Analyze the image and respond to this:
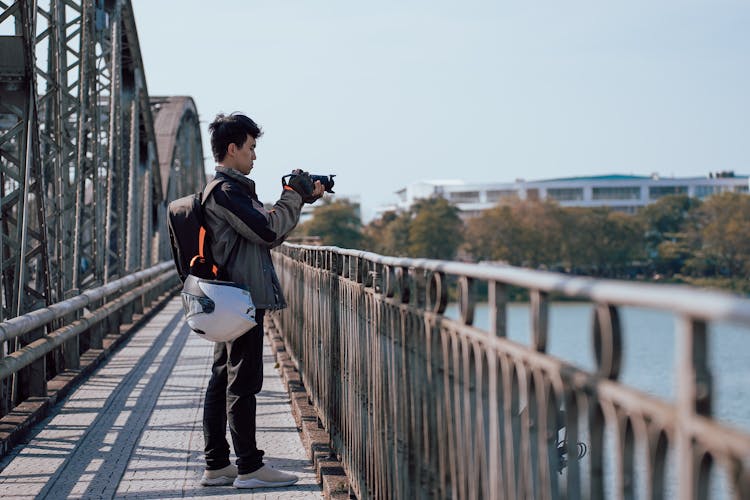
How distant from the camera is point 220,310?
529 cm

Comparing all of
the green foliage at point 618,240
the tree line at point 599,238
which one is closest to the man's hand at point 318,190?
the tree line at point 599,238

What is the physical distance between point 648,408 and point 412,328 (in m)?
2.03

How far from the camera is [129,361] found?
12070 millimetres

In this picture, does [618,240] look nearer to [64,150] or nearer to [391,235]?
[391,235]

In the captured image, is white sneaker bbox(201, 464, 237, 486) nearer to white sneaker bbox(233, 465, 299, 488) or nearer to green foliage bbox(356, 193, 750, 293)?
white sneaker bbox(233, 465, 299, 488)

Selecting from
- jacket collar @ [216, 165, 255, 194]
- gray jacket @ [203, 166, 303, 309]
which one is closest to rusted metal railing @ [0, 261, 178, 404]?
gray jacket @ [203, 166, 303, 309]

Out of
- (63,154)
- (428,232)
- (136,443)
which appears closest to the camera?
(136,443)

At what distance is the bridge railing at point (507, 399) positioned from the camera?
1.58 meters

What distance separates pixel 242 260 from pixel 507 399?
311 centimetres

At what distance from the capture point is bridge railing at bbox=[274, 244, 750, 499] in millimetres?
1583

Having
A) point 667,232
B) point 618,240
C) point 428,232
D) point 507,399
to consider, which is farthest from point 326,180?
point 667,232

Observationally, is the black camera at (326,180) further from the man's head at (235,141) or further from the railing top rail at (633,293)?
the railing top rail at (633,293)

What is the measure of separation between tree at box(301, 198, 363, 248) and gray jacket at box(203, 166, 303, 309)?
142m

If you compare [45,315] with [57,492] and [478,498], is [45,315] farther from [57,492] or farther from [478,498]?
[478,498]
